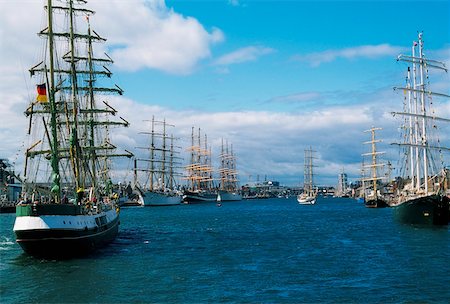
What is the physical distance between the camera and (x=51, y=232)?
37.2 meters

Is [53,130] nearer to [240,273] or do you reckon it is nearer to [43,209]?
[43,209]

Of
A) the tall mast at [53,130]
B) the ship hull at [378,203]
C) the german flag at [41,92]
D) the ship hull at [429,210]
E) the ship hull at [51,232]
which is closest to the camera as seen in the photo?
the ship hull at [51,232]

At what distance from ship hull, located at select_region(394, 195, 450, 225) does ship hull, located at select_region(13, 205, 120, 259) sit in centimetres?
4329

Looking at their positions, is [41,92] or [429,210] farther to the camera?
[429,210]

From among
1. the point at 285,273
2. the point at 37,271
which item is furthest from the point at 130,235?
the point at 285,273

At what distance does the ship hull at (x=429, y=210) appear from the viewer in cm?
6367

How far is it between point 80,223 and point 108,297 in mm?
13874

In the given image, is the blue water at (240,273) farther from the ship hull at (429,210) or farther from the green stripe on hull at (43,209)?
the ship hull at (429,210)

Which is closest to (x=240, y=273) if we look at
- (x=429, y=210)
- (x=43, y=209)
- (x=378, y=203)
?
(x=43, y=209)

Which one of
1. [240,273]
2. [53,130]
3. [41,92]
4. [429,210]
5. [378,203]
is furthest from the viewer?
[378,203]

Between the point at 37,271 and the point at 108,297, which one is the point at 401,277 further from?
the point at 37,271

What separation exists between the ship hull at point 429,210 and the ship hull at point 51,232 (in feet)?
142

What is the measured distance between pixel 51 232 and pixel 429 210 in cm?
4773

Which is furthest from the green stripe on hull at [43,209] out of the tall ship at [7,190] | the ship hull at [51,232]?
the tall ship at [7,190]
